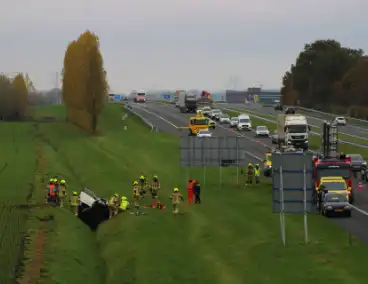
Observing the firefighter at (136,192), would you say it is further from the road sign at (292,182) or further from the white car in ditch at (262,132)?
the white car in ditch at (262,132)

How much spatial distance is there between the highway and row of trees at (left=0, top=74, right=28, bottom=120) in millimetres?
18128

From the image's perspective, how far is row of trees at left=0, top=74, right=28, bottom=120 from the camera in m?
124

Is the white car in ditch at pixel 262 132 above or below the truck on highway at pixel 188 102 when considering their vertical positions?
below

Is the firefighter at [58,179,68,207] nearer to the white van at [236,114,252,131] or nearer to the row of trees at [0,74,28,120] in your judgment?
the white van at [236,114,252,131]

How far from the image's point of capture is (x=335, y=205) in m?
40.3

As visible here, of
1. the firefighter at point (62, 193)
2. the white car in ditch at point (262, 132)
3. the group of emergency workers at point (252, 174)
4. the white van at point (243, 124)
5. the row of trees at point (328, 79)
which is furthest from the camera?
the row of trees at point (328, 79)

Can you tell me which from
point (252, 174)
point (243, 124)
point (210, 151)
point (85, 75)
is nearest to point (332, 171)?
point (210, 151)

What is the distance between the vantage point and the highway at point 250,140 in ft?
126

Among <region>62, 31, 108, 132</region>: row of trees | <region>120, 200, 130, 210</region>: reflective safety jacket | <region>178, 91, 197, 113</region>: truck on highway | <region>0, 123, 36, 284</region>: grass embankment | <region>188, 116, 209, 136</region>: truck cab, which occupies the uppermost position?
<region>62, 31, 108, 132</region>: row of trees

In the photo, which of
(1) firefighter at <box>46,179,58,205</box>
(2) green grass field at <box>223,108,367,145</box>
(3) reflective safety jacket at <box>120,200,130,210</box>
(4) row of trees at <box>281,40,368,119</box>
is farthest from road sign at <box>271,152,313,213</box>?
(4) row of trees at <box>281,40,368,119</box>

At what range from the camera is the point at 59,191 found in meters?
44.6

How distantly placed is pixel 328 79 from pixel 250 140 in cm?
5549

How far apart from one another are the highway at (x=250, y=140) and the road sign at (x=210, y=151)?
7.93 m

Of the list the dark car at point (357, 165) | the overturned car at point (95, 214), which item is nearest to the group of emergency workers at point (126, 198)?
the overturned car at point (95, 214)
